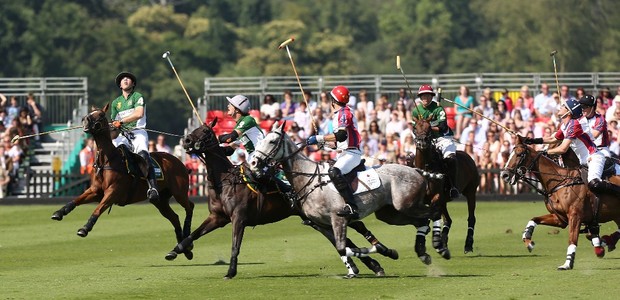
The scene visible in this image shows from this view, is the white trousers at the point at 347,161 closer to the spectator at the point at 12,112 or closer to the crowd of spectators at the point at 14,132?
the crowd of spectators at the point at 14,132

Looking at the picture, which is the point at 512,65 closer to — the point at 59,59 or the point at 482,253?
the point at 59,59

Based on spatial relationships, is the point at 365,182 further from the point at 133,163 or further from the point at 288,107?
the point at 288,107

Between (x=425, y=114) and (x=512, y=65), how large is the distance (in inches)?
2722

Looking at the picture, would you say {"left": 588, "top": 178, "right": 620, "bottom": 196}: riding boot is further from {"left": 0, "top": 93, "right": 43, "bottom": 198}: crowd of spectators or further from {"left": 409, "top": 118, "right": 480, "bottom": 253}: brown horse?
{"left": 0, "top": 93, "right": 43, "bottom": 198}: crowd of spectators

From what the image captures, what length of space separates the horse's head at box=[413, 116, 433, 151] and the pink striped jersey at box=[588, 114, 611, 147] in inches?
88.8

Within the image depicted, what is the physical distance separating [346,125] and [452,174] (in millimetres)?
4472

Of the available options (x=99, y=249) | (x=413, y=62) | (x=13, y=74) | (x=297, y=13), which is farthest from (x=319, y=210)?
(x=297, y=13)

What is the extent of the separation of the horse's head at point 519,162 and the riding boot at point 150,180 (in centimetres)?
530

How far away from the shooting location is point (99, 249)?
25109 millimetres

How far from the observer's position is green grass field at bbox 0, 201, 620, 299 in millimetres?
17938

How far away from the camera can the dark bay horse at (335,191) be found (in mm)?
19312

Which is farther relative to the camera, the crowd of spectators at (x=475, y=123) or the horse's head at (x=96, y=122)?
the crowd of spectators at (x=475, y=123)

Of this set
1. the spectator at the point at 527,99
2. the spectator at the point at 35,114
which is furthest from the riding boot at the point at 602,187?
the spectator at the point at 35,114

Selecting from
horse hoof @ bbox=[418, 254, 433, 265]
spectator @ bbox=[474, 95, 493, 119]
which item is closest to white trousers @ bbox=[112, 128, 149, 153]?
horse hoof @ bbox=[418, 254, 433, 265]
